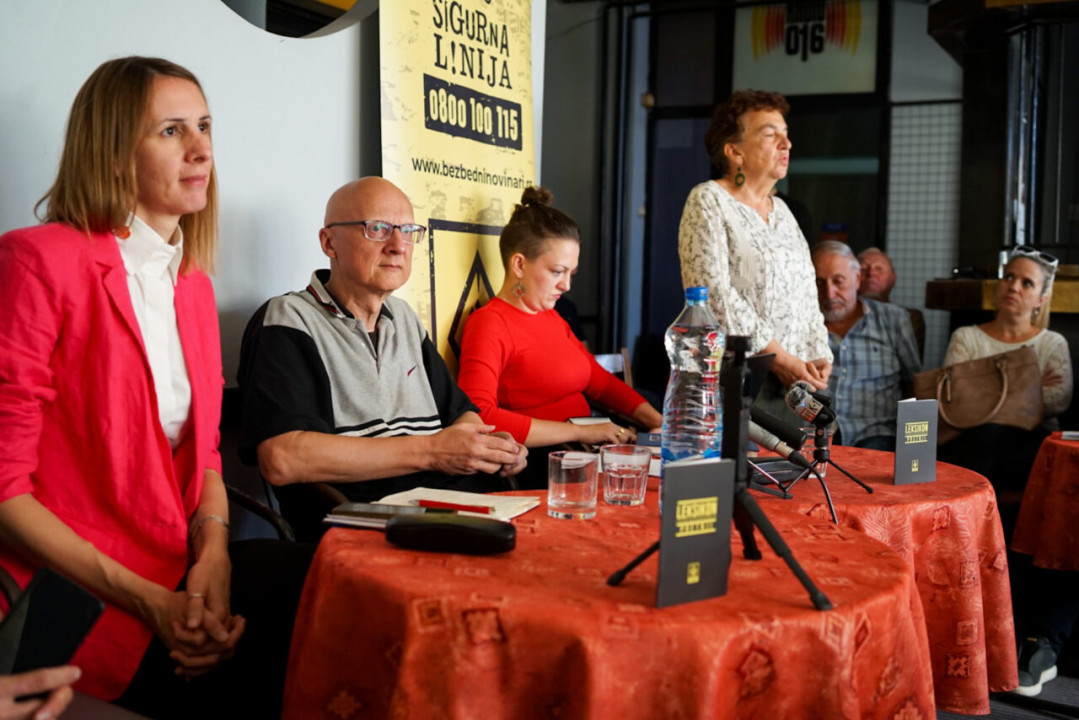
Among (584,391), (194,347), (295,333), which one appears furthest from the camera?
(584,391)

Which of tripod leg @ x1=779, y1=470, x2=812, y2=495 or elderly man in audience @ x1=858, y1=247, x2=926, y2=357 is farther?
elderly man in audience @ x1=858, y1=247, x2=926, y2=357

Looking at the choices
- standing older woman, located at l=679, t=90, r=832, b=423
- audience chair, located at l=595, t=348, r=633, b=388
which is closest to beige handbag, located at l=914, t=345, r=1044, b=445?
standing older woman, located at l=679, t=90, r=832, b=423

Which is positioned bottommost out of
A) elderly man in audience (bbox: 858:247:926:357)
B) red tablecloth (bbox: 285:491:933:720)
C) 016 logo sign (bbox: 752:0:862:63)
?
red tablecloth (bbox: 285:491:933:720)

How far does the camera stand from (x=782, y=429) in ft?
5.25

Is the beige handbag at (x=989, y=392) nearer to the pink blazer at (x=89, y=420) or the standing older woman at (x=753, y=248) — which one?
the standing older woman at (x=753, y=248)

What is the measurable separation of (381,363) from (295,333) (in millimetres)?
229

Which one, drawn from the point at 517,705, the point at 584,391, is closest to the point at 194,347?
the point at 517,705

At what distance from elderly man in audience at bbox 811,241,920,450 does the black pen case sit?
2.66m

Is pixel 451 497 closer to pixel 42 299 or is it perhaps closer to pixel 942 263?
pixel 42 299

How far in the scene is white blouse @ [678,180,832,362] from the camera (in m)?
2.89

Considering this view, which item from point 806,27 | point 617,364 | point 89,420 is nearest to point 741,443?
point 89,420

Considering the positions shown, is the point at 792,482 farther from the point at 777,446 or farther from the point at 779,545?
the point at 779,545

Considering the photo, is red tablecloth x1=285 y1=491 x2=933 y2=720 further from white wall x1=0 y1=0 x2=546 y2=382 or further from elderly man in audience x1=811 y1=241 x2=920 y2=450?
elderly man in audience x1=811 y1=241 x2=920 y2=450

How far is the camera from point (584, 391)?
3.16 meters
